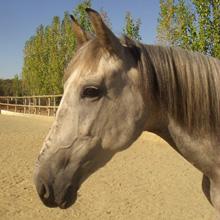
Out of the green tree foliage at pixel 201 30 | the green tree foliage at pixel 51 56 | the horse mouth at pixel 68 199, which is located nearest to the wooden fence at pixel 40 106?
the green tree foliage at pixel 51 56

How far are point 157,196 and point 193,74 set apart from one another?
12.8 ft

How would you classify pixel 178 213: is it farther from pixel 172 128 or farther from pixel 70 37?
pixel 70 37

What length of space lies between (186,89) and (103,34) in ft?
1.80

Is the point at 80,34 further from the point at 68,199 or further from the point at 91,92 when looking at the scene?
the point at 68,199

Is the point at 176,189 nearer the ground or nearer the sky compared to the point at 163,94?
nearer the ground

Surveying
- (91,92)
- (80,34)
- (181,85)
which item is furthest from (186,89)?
(80,34)

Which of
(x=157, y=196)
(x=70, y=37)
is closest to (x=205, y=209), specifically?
(x=157, y=196)

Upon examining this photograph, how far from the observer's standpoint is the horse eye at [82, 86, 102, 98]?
5.86ft

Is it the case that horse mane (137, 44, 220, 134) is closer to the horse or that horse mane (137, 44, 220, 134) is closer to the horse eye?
the horse

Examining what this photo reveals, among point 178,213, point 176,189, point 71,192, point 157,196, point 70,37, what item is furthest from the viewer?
point 70,37

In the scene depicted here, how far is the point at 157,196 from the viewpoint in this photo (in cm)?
543

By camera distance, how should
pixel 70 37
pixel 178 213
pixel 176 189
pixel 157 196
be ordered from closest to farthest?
pixel 178 213 < pixel 157 196 < pixel 176 189 < pixel 70 37

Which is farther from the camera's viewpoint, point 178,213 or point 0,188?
point 0,188

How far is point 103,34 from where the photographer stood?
1749mm
